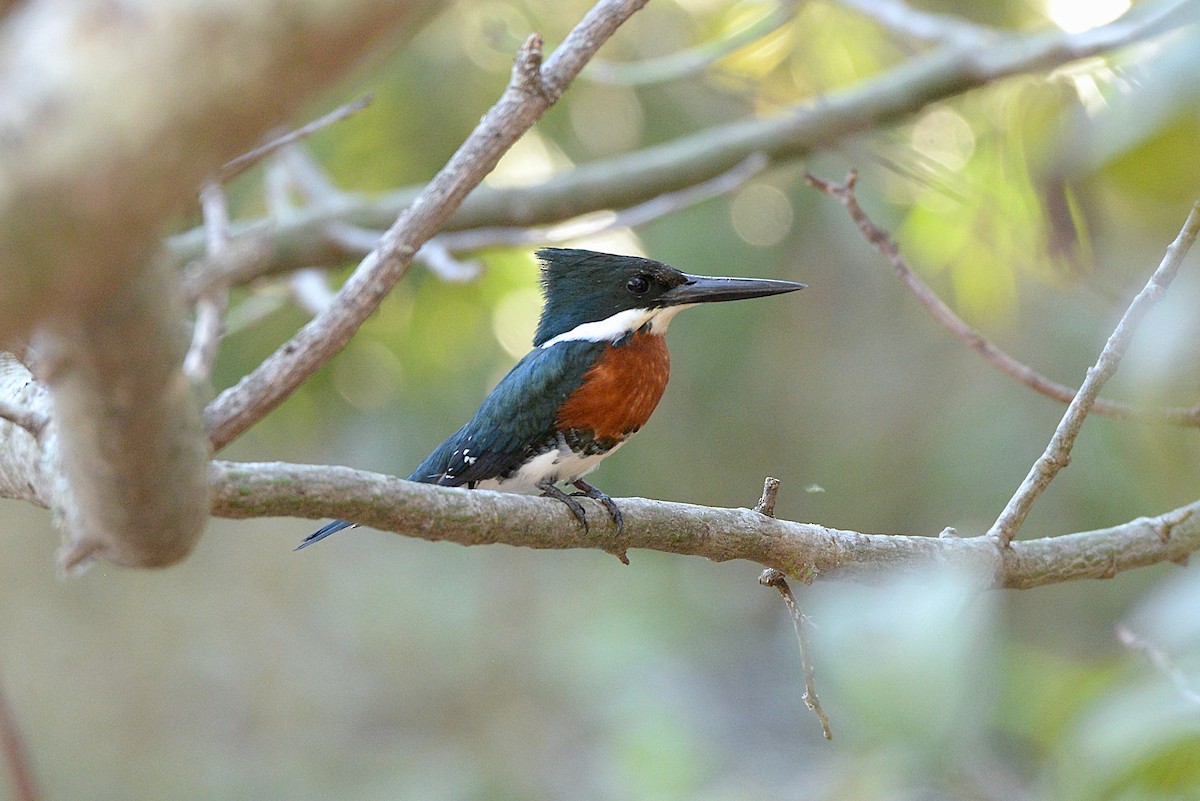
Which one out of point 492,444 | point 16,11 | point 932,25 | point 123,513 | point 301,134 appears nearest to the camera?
point 16,11

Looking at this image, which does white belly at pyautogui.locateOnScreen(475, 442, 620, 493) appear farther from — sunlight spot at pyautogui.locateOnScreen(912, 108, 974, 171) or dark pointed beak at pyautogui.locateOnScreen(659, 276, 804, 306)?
sunlight spot at pyautogui.locateOnScreen(912, 108, 974, 171)

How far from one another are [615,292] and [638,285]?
2.4 inches

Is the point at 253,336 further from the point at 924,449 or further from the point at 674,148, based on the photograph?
the point at 924,449

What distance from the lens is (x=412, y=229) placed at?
155 cm

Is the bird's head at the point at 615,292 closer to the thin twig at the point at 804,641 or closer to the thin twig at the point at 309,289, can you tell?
the thin twig at the point at 309,289

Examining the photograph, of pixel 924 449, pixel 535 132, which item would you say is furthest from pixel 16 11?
pixel 924 449

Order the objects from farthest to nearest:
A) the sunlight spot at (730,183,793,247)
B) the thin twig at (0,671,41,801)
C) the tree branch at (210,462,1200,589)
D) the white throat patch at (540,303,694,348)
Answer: the sunlight spot at (730,183,793,247), the white throat patch at (540,303,694,348), the tree branch at (210,462,1200,589), the thin twig at (0,671,41,801)

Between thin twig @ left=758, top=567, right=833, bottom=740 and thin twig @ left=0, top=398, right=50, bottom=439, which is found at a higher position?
thin twig @ left=0, top=398, right=50, bottom=439

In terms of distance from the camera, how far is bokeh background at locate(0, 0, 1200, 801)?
1275mm

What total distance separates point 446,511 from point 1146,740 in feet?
2.80

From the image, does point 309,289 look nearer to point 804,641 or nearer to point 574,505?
point 574,505

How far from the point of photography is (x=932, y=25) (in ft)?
12.0

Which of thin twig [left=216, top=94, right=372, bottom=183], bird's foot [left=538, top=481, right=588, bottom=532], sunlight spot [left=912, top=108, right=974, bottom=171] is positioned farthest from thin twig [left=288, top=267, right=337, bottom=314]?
sunlight spot [left=912, top=108, right=974, bottom=171]

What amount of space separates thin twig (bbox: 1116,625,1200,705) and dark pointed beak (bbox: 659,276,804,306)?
106 centimetres
